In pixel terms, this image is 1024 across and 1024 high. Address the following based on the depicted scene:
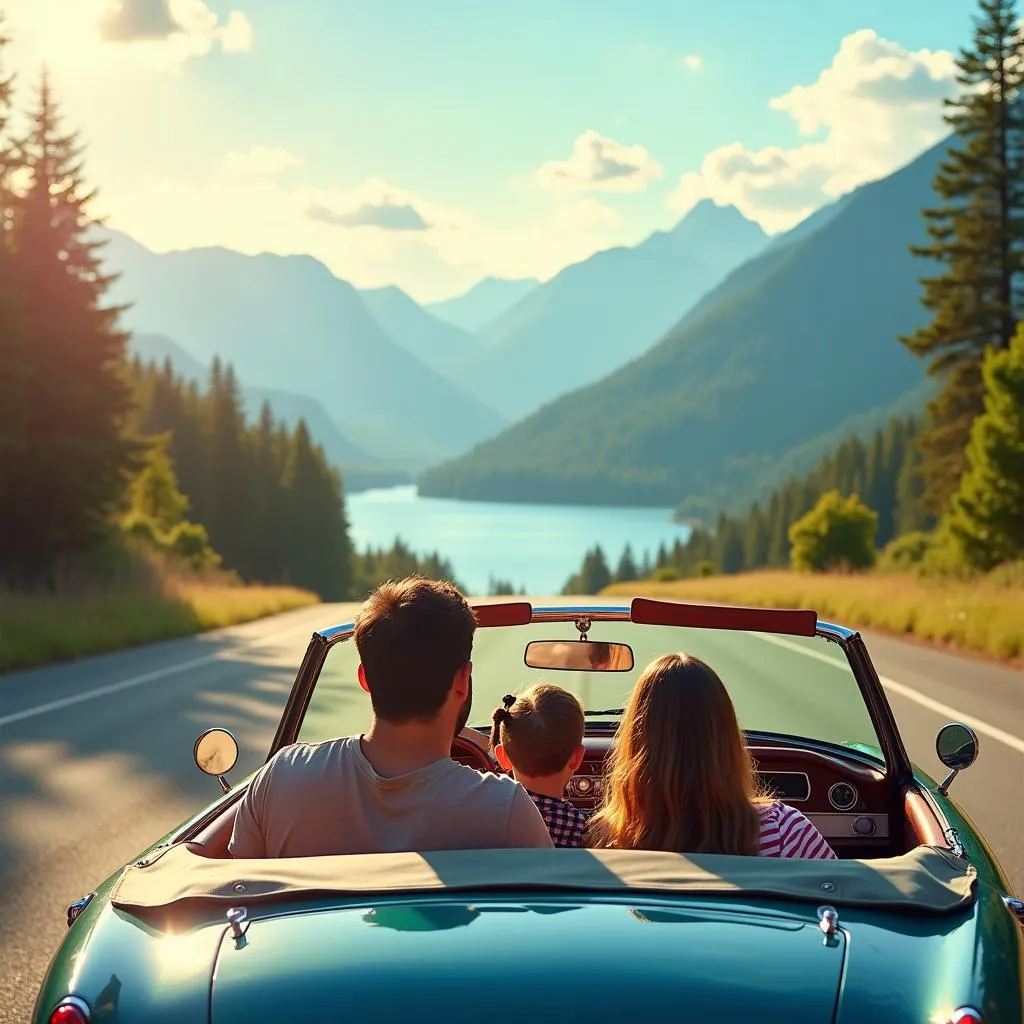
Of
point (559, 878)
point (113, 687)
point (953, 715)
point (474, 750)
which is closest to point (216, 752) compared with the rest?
point (474, 750)

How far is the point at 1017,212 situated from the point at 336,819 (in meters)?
52.1

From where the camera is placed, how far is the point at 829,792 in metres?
4.42

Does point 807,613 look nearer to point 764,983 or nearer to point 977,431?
point 764,983

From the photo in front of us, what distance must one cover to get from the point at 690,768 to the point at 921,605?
2271 cm

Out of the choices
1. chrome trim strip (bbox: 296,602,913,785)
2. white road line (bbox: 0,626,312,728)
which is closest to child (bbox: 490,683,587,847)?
chrome trim strip (bbox: 296,602,913,785)

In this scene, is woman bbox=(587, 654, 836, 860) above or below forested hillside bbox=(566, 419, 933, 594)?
above

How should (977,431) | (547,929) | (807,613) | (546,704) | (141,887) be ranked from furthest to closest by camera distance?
(977,431) → (807,613) → (546,704) → (141,887) → (547,929)

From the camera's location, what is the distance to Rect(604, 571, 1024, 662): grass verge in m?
19.8

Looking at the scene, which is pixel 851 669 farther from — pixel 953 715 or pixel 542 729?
pixel 953 715

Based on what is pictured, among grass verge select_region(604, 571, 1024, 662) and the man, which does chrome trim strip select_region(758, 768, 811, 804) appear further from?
grass verge select_region(604, 571, 1024, 662)

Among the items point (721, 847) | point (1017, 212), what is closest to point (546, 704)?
point (721, 847)

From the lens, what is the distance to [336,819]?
2.83 meters

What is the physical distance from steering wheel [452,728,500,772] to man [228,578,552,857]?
146 cm

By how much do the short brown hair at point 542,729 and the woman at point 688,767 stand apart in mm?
319
